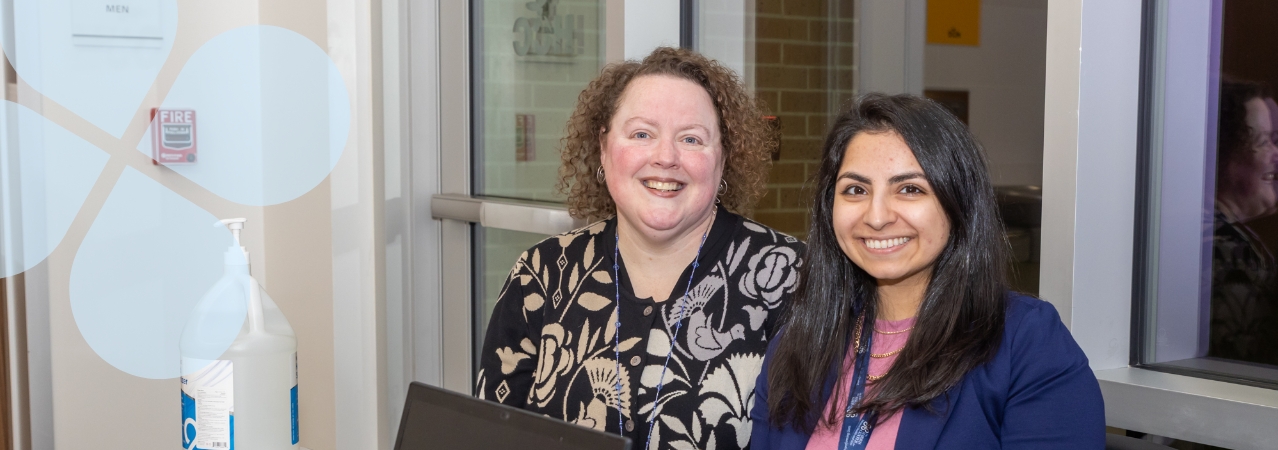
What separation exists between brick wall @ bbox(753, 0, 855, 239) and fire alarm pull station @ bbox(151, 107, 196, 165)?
1.40m

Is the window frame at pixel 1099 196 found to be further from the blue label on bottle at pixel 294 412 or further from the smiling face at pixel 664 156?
the blue label on bottle at pixel 294 412

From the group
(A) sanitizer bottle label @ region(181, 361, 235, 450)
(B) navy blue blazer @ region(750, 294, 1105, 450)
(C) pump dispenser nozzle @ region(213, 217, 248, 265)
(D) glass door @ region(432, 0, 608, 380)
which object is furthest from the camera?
(D) glass door @ region(432, 0, 608, 380)

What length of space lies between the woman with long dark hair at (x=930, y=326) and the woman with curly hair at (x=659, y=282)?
23 cm

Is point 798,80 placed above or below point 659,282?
above

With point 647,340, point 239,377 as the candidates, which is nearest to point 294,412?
point 239,377

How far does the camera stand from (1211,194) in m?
1.25

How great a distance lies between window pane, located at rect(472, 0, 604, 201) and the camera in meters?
2.35

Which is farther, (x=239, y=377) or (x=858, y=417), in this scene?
(x=239, y=377)

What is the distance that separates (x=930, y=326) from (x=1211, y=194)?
430 mm

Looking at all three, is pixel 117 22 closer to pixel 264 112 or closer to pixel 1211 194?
pixel 264 112

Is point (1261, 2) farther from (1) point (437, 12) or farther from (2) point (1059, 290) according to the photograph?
(1) point (437, 12)

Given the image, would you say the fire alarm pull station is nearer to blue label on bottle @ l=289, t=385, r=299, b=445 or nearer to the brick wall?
blue label on bottle @ l=289, t=385, r=299, b=445

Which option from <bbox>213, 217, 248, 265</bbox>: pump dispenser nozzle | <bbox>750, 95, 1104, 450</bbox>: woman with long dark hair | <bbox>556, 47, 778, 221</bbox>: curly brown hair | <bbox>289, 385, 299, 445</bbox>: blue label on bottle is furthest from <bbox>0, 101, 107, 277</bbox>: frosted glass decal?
<bbox>750, 95, 1104, 450</bbox>: woman with long dark hair

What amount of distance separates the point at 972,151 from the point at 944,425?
307 millimetres
